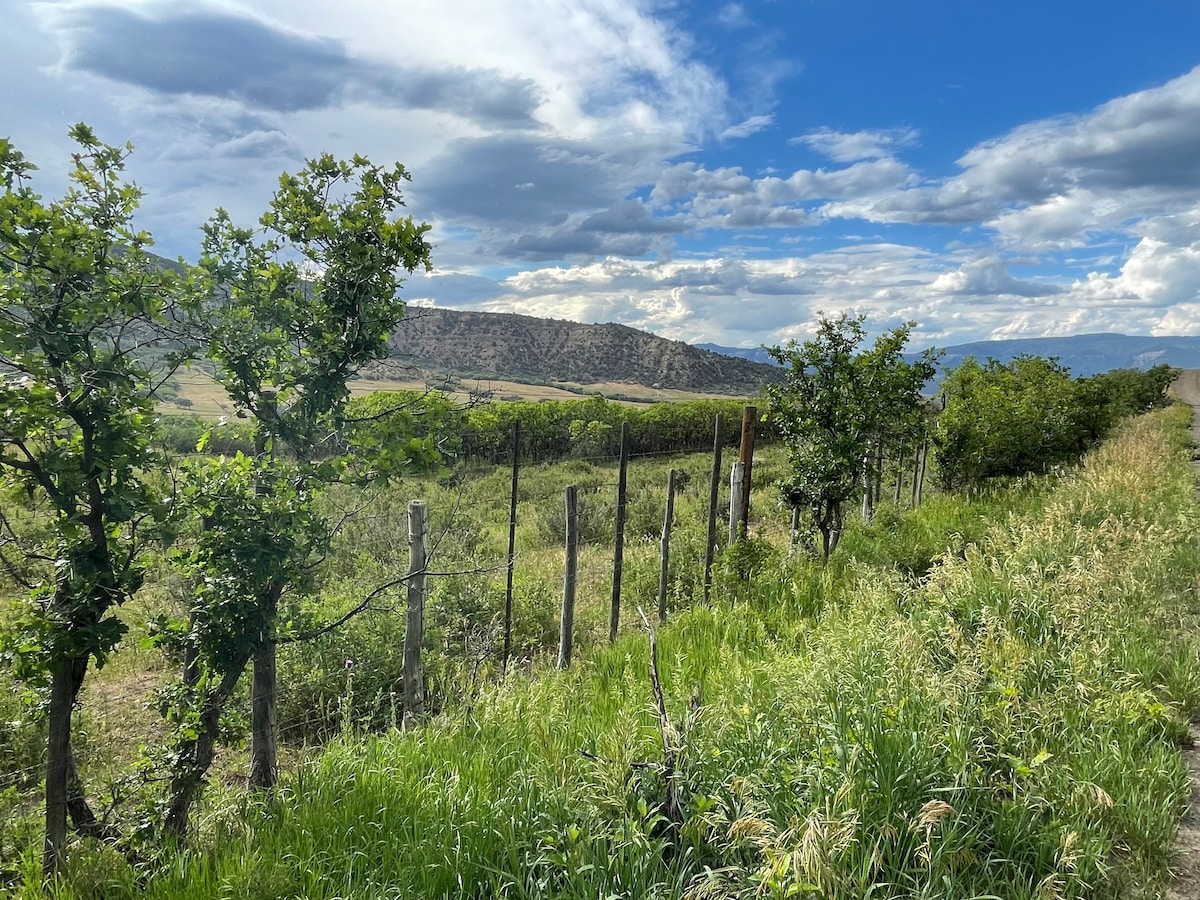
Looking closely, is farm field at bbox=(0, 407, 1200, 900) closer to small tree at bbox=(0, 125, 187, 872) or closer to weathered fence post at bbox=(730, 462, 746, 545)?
small tree at bbox=(0, 125, 187, 872)

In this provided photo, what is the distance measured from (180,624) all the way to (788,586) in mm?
6251

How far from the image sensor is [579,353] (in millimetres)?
122000

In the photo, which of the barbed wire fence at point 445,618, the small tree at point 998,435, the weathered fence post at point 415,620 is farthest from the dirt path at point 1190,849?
the small tree at point 998,435

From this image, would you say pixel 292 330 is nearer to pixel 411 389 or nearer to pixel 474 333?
pixel 411 389

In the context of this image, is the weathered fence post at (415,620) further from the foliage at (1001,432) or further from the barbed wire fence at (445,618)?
the foliage at (1001,432)

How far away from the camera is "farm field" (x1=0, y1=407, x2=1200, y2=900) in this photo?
287cm

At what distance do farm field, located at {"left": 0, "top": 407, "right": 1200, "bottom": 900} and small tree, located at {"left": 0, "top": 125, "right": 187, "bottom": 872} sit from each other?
49cm

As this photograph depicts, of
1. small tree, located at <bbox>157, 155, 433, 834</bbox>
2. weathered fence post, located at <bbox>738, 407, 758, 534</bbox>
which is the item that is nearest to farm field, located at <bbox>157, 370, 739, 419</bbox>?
small tree, located at <bbox>157, 155, 433, 834</bbox>

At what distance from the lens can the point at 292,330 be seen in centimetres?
373

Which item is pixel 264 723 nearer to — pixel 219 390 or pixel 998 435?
pixel 219 390

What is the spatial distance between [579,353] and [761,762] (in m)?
120

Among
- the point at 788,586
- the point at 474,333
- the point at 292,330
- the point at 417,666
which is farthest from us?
the point at 474,333

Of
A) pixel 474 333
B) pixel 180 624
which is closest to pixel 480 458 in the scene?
pixel 180 624

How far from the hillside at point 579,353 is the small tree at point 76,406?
334 ft
